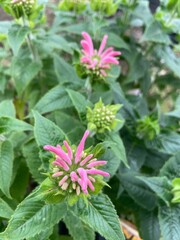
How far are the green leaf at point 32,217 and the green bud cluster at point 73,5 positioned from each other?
61 cm

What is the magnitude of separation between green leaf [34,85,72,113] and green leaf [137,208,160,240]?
0.99 feet

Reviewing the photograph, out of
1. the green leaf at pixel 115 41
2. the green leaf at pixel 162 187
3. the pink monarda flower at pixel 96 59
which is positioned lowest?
the green leaf at pixel 162 187

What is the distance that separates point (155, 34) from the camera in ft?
3.39

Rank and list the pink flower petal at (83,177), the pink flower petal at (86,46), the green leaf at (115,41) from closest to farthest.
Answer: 1. the pink flower petal at (83,177)
2. the pink flower petal at (86,46)
3. the green leaf at (115,41)

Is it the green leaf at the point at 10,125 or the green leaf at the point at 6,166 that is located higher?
the green leaf at the point at 10,125

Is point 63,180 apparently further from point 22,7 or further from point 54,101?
point 22,7

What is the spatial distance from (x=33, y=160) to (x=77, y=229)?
0.16 m

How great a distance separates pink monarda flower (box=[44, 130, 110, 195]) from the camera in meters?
0.58

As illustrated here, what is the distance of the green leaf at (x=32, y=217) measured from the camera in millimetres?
596

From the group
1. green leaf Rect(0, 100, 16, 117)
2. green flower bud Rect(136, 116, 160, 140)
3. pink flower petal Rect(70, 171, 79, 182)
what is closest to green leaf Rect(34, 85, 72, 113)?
green leaf Rect(0, 100, 16, 117)

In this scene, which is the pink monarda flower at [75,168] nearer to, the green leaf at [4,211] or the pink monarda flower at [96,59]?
the green leaf at [4,211]

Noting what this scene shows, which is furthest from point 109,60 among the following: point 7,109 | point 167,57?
point 167,57

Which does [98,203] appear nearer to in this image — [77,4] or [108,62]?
[108,62]

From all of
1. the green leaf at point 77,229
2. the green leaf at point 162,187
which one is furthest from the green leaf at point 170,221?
the green leaf at point 77,229
